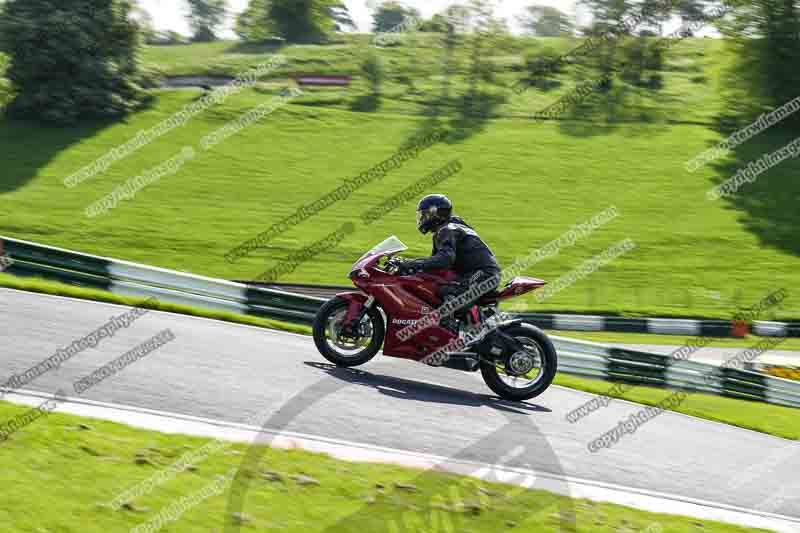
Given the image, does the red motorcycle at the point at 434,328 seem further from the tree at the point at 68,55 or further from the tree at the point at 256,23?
the tree at the point at 256,23

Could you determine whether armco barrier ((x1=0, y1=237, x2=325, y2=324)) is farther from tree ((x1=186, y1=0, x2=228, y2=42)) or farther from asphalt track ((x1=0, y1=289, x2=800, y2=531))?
tree ((x1=186, y1=0, x2=228, y2=42))

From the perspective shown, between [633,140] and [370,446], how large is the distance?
43.1 meters

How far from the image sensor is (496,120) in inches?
1953

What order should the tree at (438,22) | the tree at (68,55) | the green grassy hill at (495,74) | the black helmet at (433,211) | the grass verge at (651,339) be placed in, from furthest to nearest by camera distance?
the tree at (438,22), the green grassy hill at (495,74), the tree at (68,55), the grass verge at (651,339), the black helmet at (433,211)

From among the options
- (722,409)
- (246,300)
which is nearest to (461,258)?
(246,300)

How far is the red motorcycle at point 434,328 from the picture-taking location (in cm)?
953

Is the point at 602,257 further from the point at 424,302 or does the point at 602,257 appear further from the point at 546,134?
the point at 424,302

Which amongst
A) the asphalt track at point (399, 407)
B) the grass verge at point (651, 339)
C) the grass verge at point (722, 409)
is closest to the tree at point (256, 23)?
the grass verge at point (651, 339)

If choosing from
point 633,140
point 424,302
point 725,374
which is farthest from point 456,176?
point 424,302

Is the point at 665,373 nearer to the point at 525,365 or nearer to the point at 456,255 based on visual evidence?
the point at 525,365

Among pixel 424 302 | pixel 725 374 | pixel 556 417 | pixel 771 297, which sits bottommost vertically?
pixel 771 297

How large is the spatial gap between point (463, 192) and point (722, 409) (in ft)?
91.6

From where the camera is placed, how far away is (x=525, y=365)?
9.57 m

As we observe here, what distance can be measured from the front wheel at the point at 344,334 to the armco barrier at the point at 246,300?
3425 millimetres
